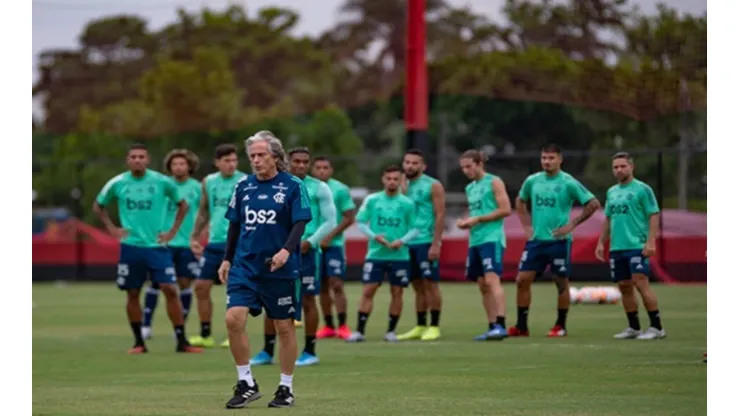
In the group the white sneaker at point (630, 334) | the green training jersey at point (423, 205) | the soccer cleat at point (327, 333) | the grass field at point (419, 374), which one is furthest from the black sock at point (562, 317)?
the soccer cleat at point (327, 333)

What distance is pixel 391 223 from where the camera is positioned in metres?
16.3

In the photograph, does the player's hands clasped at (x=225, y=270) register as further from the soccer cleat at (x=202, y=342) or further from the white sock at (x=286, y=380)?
the soccer cleat at (x=202, y=342)

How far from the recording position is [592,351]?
46.4 feet

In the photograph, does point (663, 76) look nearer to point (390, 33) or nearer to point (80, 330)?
point (80, 330)

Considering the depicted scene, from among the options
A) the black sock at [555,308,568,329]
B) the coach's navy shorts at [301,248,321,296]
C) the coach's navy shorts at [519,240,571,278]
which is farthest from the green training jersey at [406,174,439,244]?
the coach's navy shorts at [301,248,321,296]

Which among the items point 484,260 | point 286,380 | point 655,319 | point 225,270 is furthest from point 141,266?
point 655,319

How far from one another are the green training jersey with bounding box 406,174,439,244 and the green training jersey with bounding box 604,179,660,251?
80.8 inches

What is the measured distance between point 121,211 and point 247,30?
158ft

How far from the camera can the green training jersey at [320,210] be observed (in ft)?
40.7

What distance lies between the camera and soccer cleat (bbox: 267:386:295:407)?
1027 centimetres

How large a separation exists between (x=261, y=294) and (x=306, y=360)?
10.4 ft

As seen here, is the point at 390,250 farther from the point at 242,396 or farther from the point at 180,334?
the point at 242,396

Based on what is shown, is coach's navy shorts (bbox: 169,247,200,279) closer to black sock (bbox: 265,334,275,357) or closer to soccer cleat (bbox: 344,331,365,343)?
soccer cleat (bbox: 344,331,365,343)

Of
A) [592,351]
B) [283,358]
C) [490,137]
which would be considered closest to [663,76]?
[592,351]
